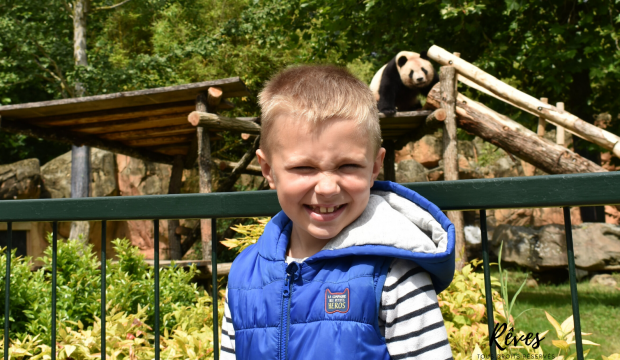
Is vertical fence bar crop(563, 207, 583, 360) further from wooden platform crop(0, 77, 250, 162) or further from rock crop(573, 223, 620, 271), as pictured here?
rock crop(573, 223, 620, 271)

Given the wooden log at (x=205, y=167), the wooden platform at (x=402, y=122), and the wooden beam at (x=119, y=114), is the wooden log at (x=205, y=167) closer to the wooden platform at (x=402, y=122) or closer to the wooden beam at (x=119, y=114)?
the wooden beam at (x=119, y=114)

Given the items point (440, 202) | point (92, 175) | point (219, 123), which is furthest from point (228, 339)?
point (92, 175)

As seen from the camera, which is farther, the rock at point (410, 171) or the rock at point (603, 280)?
the rock at point (410, 171)

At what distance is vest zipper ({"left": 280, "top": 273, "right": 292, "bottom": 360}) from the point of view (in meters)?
1.20

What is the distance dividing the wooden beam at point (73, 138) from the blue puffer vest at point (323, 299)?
701cm

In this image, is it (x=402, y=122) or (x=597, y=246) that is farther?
(x=597, y=246)

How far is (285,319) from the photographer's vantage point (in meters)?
1.22

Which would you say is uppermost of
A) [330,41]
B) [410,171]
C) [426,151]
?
[330,41]

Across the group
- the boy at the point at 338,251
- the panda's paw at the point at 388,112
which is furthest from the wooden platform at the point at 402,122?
the boy at the point at 338,251

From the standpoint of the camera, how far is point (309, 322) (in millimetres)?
1201

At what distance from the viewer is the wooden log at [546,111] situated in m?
6.37

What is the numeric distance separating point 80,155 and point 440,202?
1221 centimetres

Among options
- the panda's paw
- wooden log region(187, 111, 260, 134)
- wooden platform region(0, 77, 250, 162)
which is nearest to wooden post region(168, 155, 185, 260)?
wooden platform region(0, 77, 250, 162)

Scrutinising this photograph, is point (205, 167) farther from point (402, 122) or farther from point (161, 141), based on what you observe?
point (402, 122)
